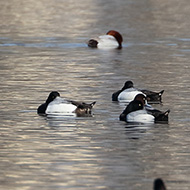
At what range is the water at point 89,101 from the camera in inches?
530

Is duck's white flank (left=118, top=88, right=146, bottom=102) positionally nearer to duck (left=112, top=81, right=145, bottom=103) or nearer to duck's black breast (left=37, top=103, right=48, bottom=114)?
duck (left=112, top=81, right=145, bottom=103)

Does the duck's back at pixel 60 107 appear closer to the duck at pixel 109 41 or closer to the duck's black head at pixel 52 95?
the duck's black head at pixel 52 95

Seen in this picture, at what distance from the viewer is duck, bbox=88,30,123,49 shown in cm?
3747

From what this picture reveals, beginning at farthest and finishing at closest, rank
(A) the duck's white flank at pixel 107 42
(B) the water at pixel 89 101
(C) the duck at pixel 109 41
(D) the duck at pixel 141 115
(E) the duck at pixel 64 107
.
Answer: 1. (A) the duck's white flank at pixel 107 42
2. (C) the duck at pixel 109 41
3. (E) the duck at pixel 64 107
4. (D) the duck at pixel 141 115
5. (B) the water at pixel 89 101

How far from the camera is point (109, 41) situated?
127 feet

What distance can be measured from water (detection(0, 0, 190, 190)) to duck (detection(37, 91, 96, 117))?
0.29m

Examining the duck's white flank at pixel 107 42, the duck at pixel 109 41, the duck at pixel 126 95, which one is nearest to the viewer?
the duck at pixel 126 95

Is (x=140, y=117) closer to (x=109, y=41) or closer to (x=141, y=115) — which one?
(x=141, y=115)

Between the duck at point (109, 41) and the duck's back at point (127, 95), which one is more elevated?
the duck at point (109, 41)

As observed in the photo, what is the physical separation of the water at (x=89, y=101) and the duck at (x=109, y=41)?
0.43 metres

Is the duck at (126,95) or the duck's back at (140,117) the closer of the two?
the duck's back at (140,117)

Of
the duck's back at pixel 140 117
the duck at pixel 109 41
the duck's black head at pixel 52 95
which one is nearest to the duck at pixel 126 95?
the duck's black head at pixel 52 95

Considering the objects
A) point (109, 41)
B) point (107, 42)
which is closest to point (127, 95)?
point (109, 41)

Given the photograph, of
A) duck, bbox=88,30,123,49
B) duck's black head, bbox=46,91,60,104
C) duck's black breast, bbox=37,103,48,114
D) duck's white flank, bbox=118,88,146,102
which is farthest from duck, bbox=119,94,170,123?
duck, bbox=88,30,123,49
